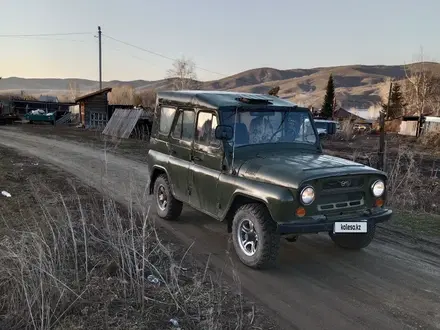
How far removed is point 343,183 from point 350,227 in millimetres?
529

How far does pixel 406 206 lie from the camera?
9531 millimetres

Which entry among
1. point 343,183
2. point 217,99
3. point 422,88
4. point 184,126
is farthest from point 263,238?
point 422,88

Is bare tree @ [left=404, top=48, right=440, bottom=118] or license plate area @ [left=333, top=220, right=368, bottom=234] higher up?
bare tree @ [left=404, top=48, right=440, bottom=118]

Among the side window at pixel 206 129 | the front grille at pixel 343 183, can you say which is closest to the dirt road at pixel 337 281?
the front grille at pixel 343 183

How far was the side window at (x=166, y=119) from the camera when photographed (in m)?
7.37

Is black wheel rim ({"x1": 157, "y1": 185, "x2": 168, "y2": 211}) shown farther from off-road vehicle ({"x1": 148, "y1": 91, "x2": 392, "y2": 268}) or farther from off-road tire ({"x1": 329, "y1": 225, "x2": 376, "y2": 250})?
off-road tire ({"x1": 329, "y1": 225, "x2": 376, "y2": 250})

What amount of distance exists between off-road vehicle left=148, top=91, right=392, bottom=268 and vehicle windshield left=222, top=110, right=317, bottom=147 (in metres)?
0.01

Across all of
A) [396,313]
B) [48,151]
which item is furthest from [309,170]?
[48,151]

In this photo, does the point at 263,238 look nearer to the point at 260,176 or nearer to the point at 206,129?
the point at 260,176

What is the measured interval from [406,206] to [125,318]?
7.48m

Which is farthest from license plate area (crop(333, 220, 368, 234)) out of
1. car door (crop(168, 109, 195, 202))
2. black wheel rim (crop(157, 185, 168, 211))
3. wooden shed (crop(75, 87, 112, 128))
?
wooden shed (crop(75, 87, 112, 128))

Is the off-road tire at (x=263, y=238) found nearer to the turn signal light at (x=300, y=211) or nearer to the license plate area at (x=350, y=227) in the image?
the turn signal light at (x=300, y=211)

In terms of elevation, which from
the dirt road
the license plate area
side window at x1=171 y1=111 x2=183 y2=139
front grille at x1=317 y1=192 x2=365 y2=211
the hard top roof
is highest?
the hard top roof

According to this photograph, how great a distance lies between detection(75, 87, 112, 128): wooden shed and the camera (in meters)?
34.9
